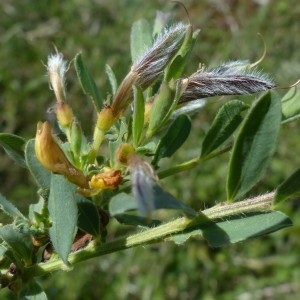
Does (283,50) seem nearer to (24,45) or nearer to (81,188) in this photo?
(24,45)

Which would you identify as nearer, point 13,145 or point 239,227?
point 239,227

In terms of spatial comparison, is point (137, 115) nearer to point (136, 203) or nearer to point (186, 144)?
point (136, 203)

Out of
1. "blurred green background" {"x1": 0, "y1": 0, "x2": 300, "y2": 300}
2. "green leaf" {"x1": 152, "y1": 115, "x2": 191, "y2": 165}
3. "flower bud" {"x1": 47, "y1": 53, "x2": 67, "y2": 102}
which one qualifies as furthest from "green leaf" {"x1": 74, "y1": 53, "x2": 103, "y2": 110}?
"blurred green background" {"x1": 0, "y1": 0, "x2": 300, "y2": 300}

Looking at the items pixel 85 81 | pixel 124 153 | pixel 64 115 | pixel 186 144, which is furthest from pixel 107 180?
pixel 186 144

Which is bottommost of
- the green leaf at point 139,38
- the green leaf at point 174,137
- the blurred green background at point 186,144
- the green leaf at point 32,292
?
the blurred green background at point 186,144

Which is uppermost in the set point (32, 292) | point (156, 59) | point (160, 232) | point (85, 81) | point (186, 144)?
point (156, 59)

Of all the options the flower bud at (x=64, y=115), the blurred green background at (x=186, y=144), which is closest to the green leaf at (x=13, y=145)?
the flower bud at (x=64, y=115)

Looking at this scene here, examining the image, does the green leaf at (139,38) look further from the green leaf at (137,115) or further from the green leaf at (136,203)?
the green leaf at (136,203)
